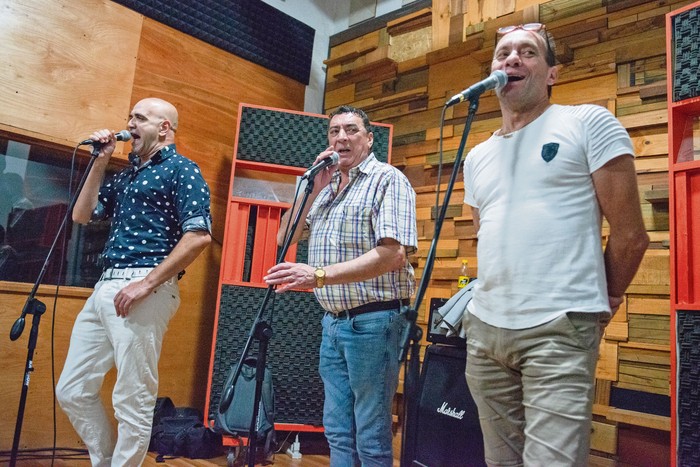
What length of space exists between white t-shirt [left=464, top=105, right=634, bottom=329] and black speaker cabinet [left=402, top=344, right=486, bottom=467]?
119 centimetres

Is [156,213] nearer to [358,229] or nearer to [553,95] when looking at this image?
[358,229]

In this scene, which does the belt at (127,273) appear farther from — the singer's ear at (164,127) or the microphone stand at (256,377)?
the microphone stand at (256,377)

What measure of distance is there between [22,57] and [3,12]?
26 cm

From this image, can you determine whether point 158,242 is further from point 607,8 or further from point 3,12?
point 607,8

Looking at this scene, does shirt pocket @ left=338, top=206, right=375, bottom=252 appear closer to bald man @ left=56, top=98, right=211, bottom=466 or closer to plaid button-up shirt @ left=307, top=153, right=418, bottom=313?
plaid button-up shirt @ left=307, top=153, right=418, bottom=313

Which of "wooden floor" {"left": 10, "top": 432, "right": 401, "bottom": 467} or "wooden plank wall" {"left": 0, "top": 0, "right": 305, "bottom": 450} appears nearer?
"wooden floor" {"left": 10, "top": 432, "right": 401, "bottom": 467}

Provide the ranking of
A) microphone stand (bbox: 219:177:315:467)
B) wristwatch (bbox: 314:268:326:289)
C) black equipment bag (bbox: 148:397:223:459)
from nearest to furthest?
1. microphone stand (bbox: 219:177:315:467)
2. wristwatch (bbox: 314:268:326:289)
3. black equipment bag (bbox: 148:397:223:459)

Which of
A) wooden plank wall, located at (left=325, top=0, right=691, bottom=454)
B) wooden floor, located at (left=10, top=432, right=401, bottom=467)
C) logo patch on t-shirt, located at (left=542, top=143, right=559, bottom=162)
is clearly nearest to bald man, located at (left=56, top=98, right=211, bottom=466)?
wooden floor, located at (left=10, top=432, right=401, bottom=467)

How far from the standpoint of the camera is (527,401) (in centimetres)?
117

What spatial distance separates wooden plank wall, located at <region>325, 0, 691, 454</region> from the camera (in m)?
2.69

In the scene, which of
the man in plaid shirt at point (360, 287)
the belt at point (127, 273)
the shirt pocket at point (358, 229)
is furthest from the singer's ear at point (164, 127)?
the shirt pocket at point (358, 229)

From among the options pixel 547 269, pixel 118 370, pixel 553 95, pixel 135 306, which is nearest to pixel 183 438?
pixel 118 370

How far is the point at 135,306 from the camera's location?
203cm

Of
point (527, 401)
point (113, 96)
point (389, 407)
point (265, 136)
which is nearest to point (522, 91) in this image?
point (527, 401)
